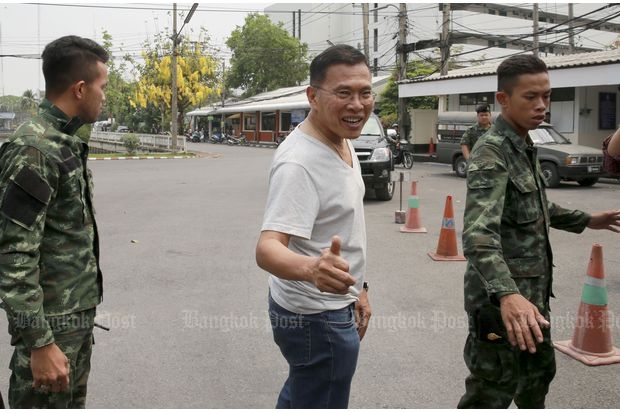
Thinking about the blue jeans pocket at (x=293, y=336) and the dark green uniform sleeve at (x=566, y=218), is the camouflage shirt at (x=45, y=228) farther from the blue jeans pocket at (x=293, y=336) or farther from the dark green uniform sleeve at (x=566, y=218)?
the dark green uniform sleeve at (x=566, y=218)

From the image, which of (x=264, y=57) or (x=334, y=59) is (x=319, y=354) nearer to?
(x=334, y=59)

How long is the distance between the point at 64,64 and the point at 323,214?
3.83ft

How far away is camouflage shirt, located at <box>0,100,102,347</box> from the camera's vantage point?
2.10 meters

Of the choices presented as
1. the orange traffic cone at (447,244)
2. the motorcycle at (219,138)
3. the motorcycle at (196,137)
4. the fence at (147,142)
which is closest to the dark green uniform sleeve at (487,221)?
the orange traffic cone at (447,244)

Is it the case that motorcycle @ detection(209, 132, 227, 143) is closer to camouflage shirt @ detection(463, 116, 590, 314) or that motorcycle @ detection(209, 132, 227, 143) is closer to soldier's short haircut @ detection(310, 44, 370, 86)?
camouflage shirt @ detection(463, 116, 590, 314)

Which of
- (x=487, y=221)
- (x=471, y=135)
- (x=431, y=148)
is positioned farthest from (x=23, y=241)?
(x=431, y=148)

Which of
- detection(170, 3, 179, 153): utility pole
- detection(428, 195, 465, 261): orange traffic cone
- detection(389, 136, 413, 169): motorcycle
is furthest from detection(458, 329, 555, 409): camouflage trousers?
detection(170, 3, 179, 153): utility pole

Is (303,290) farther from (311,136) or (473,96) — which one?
(473,96)

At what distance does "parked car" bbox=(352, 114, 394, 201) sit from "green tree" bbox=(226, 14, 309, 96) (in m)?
54.3

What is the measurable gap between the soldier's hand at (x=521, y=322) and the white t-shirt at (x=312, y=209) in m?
0.57

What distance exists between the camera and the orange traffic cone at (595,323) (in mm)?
4254

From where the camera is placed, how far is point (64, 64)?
2365 millimetres

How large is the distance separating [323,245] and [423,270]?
195 inches

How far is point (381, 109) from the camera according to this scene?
35312 mm
